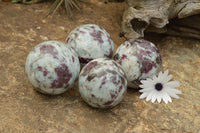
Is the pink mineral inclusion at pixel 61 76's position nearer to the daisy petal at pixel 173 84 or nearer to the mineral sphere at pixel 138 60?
the mineral sphere at pixel 138 60

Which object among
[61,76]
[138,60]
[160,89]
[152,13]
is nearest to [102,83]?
[61,76]

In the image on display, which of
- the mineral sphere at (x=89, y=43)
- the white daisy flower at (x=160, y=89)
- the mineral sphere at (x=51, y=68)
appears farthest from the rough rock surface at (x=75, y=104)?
the mineral sphere at (x=89, y=43)

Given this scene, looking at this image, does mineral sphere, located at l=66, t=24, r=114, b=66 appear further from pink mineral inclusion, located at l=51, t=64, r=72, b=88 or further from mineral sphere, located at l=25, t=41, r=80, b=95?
pink mineral inclusion, located at l=51, t=64, r=72, b=88

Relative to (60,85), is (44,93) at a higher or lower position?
lower

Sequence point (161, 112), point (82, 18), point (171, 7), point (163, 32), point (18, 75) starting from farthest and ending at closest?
point (82, 18)
point (163, 32)
point (171, 7)
point (18, 75)
point (161, 112)

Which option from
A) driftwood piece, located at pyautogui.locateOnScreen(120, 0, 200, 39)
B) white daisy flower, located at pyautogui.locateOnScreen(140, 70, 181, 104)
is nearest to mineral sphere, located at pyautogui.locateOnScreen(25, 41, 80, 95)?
white daisy flower, located at pyautogui.locateOnScreen(140, 70, 181, 104)

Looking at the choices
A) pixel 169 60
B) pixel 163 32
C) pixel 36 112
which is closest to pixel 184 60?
pixel 169 60

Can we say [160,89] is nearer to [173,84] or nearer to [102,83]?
[173,84]

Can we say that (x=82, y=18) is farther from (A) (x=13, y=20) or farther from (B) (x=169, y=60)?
(B) (x=169, y=60)
